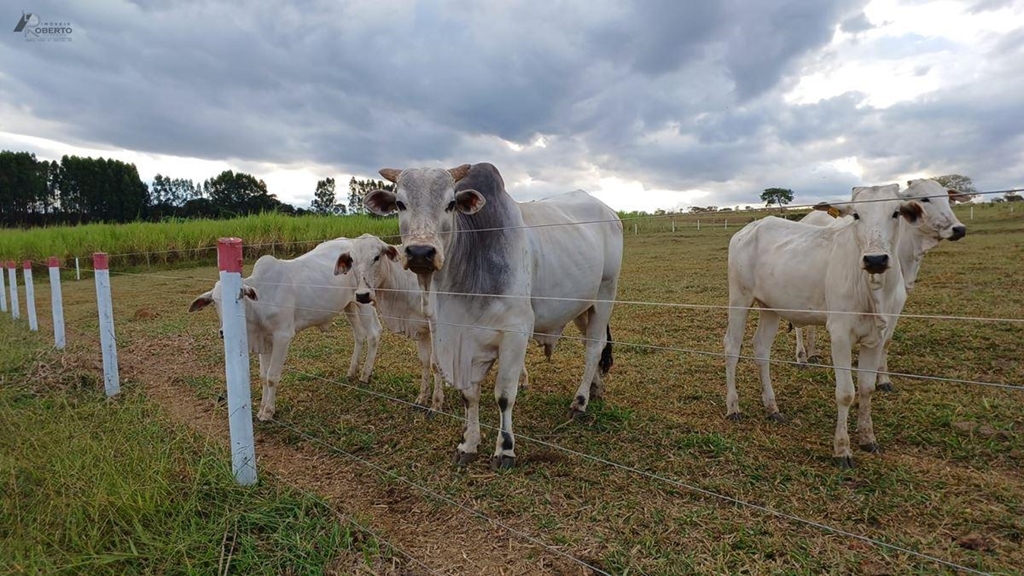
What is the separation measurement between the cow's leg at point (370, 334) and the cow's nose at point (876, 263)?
16.5 feet

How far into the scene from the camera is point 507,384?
12.8ft

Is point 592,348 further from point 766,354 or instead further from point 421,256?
point 421,256

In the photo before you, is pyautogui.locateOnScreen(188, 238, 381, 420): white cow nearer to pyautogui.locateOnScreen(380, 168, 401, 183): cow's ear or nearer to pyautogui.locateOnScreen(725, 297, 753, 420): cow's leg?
pyautogui.locateOnScreen(380, 168, 401, 183): cow's ear

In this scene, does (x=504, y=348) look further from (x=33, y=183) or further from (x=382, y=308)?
(x=33, y=183)

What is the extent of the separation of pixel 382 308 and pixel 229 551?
3.37 m

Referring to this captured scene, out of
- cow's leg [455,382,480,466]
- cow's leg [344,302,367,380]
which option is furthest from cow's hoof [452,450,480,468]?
cow's leg [344,302,367,380]

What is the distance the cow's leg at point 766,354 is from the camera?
481cm

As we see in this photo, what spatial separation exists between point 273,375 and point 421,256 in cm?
292

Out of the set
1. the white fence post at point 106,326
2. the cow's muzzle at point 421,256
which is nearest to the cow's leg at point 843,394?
the cow's muzzle at point 421,256

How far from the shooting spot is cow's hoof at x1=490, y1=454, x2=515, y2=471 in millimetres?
3848

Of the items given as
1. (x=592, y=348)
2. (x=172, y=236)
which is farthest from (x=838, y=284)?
(x=172, y=236)

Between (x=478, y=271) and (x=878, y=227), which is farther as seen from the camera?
(x=478, y=271)

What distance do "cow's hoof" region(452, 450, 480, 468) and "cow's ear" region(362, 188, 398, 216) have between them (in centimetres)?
189

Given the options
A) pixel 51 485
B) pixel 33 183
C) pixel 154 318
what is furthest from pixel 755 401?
pixel 33 183
